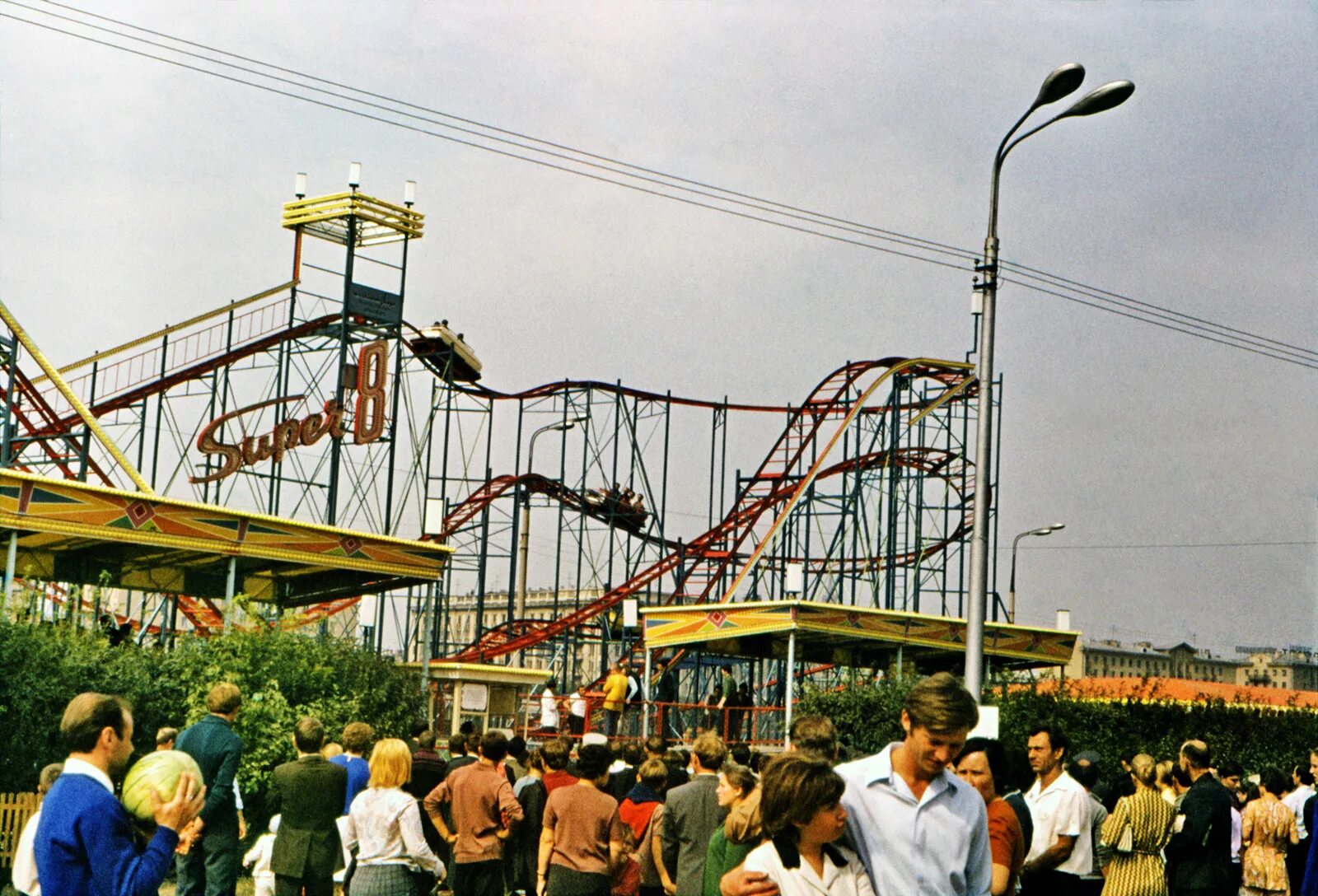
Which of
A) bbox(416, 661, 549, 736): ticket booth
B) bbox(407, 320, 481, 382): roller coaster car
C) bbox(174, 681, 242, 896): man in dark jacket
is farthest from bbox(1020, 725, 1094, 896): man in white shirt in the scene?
bbox(407, 320, 481, 382): roller coaster car

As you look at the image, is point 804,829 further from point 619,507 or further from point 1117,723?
point 619,507

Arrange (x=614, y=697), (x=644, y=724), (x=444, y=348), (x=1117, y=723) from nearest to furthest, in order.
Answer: (x=1117, y=723) → (x=614, y=697) → (x=644, y=724) → (x=444, y=348)

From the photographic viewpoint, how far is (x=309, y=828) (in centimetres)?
909

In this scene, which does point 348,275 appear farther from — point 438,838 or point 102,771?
point 102,771

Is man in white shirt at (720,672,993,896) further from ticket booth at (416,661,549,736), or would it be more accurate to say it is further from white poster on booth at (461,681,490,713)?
white poster on booth at (461,681,490,713)

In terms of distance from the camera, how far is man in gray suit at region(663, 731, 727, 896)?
26.7 ft

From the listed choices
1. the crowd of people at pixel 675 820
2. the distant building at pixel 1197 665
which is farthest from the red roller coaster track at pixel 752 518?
the distant building at pixel 1197 665

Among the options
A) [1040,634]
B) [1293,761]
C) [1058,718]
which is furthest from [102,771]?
[1040,634]

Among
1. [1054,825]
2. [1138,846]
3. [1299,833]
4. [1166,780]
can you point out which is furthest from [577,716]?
[1054,825]

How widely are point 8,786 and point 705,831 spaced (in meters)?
7.69

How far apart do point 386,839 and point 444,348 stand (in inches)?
1114

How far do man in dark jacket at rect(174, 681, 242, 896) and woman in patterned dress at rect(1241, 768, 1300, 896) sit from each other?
7.51 metres

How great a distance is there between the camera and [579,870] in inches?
331

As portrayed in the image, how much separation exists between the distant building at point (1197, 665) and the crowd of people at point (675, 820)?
4264 inches
